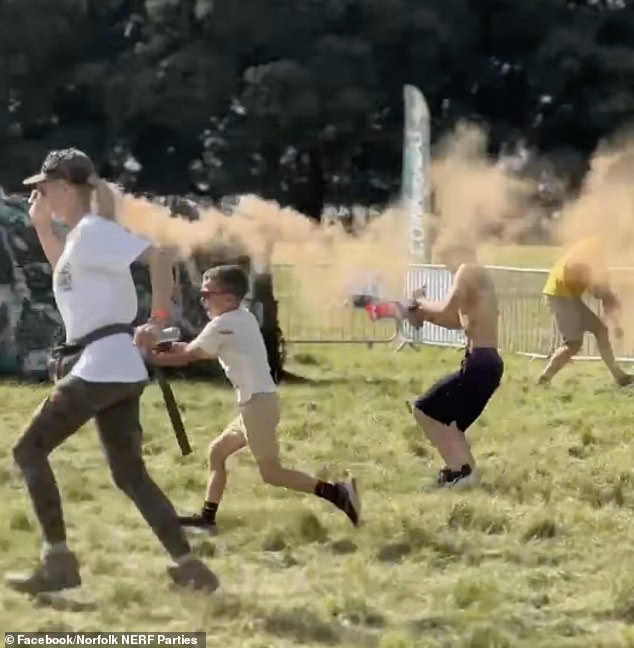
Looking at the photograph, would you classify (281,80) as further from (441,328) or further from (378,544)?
(378,544)

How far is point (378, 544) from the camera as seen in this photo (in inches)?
276

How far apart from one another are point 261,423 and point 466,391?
5.71 ft

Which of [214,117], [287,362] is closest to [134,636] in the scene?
[287,362]

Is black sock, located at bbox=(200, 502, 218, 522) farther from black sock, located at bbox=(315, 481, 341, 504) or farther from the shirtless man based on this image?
the shirtless man

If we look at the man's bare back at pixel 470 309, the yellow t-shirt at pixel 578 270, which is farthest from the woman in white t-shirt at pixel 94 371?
the yellow t-shirt at pixel 578 270

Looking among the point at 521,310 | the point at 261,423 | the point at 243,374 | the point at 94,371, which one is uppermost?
the point at 94,371

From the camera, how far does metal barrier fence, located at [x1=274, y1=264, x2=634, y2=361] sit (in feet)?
55.2

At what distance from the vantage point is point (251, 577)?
6.43m

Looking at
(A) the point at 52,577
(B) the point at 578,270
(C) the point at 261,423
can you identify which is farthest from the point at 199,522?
(B) the point at 578,270

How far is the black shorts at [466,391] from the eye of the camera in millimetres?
8500

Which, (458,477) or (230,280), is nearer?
(230,280)

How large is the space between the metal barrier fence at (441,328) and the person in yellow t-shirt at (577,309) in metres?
1.47

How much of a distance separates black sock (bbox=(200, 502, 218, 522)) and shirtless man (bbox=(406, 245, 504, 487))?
159 cm

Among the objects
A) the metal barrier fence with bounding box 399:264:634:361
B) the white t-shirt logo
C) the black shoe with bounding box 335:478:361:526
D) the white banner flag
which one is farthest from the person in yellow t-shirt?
the white t-shirt logo
